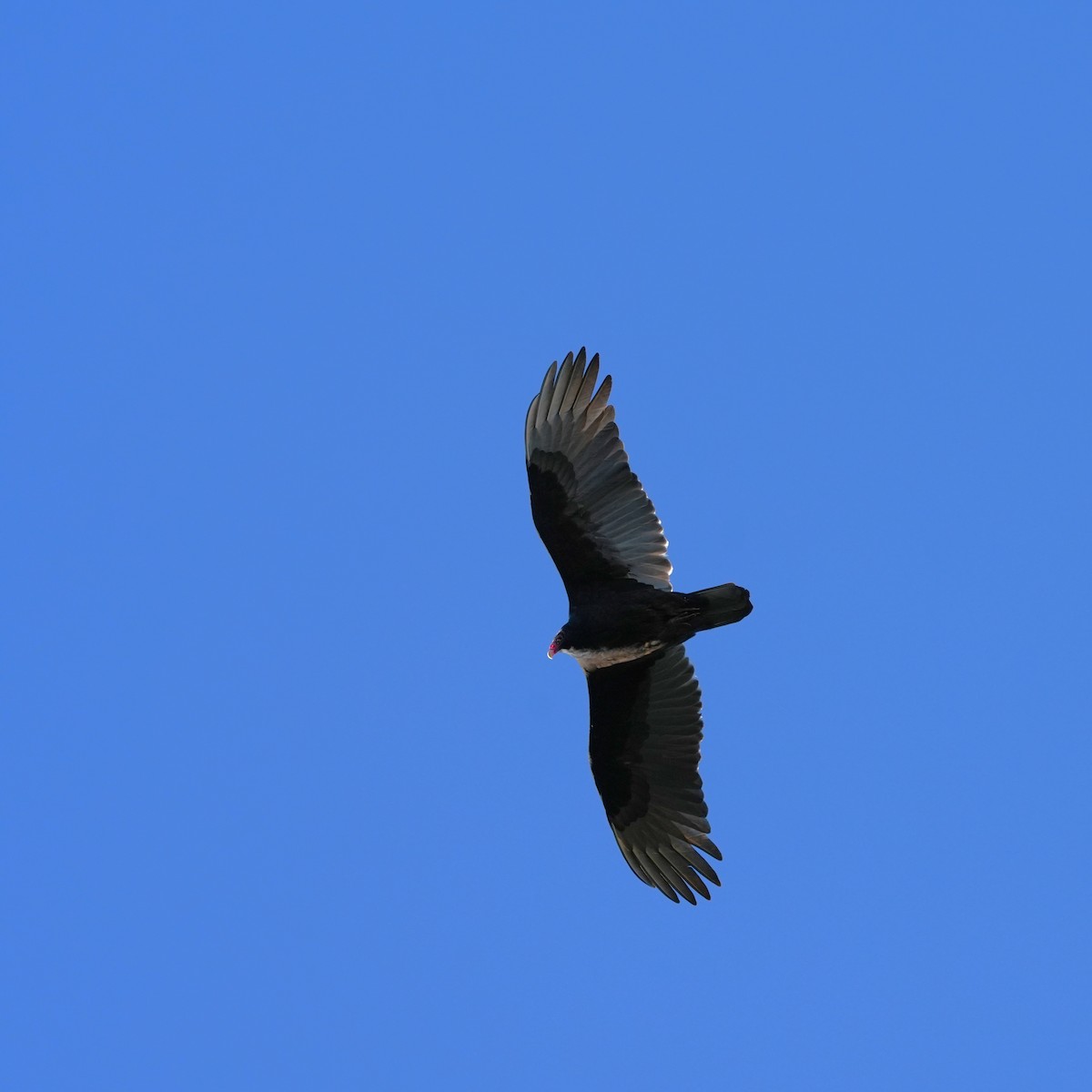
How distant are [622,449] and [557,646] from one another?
1.54 meters

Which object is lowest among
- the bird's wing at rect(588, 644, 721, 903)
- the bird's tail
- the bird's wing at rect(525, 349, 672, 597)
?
the bird's wing at rect(588, 644, 721, 903)

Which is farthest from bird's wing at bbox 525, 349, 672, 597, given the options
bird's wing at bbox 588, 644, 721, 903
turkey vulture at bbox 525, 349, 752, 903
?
bird's wing at bbox 588, 644, 721, 903

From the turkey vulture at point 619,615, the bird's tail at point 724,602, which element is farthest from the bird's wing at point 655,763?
the bird's tail at point 724,602

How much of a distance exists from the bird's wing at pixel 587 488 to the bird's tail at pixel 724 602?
0.57 metres

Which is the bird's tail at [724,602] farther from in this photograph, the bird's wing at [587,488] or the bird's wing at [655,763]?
the bird's wing at [655,763]

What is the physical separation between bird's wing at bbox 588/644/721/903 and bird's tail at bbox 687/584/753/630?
2.36ft

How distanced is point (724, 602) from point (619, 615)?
83 cm

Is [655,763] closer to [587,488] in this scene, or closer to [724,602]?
[724,602]

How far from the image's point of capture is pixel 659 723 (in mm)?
10570

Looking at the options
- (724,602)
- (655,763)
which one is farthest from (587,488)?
(655,763)

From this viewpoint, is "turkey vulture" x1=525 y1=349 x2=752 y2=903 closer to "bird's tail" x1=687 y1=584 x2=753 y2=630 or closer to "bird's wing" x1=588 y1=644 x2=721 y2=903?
"bird's wing" x1=588 y1=644 x2=721 y2=903

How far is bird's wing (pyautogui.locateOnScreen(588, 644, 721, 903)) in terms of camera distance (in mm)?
10445

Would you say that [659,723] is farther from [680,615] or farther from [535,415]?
[535,415]

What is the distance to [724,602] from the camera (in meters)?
9.78
